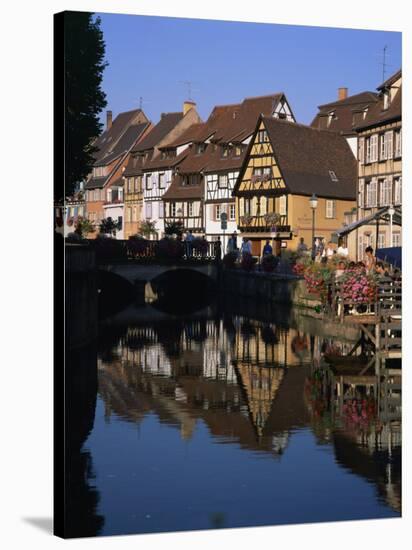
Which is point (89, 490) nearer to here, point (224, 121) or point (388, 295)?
point (224, 121)

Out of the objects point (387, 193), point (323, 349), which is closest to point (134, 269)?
point (387, 193)

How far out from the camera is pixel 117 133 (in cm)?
1074

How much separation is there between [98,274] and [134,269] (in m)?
1.63

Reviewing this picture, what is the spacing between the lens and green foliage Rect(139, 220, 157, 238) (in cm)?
1183

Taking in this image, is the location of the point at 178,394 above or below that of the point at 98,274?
below

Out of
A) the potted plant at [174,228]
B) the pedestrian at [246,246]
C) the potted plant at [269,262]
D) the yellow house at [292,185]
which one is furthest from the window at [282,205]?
the potted plant at [174,228]

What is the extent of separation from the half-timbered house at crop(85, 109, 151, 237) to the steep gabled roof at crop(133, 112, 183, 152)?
0.15 metres

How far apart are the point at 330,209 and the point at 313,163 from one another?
0.92 metres

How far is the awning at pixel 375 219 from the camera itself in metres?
11.9

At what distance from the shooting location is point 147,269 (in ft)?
48.7

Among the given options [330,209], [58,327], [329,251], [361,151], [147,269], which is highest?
[361,151]

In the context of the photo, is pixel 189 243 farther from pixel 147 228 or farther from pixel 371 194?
pixel 371 194

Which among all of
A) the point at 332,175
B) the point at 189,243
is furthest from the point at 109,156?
the point at 189,243

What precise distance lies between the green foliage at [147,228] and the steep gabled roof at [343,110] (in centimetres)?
192
